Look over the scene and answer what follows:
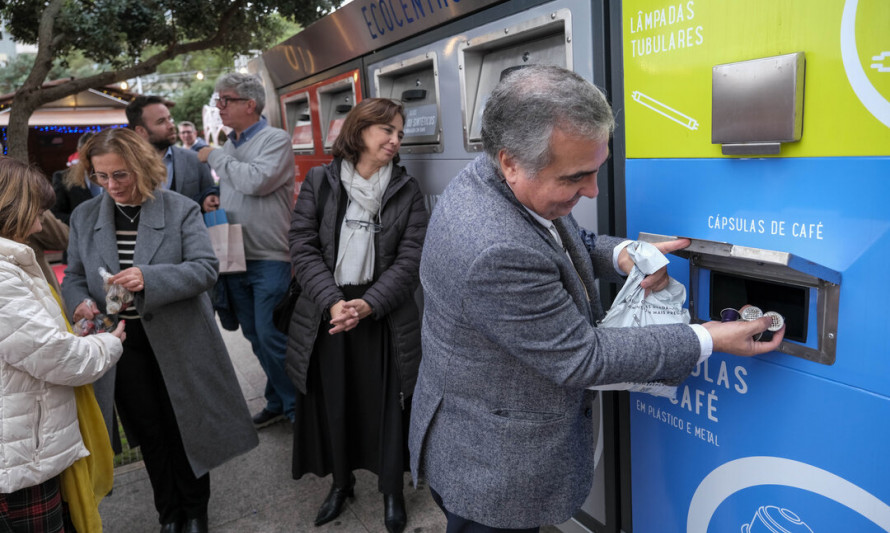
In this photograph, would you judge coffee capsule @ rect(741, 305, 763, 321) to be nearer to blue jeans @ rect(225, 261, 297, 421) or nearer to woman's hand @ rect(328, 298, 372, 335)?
woman's hand @ rect(328, 298, 372, 335)

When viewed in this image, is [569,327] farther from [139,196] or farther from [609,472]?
[139,196]


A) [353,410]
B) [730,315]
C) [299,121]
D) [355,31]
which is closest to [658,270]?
[730,315]

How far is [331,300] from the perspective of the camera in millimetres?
2539

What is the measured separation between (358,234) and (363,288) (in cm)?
23

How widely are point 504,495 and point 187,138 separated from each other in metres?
6.27

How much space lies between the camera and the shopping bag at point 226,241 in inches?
130

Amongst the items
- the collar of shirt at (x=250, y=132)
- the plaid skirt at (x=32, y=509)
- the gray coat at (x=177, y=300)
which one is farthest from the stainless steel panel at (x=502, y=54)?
the plaid skirt at (x=32, y=509)

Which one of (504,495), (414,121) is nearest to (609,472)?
(504,495)

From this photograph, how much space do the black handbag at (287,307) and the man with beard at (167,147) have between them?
0.90m

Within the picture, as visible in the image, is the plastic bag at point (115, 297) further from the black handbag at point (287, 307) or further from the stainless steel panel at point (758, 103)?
the stainless steel panel at point (758, 103)

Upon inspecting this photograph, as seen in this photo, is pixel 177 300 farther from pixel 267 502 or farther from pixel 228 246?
pixel 267 502

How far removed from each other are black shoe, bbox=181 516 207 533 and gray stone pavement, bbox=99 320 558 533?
13 cm

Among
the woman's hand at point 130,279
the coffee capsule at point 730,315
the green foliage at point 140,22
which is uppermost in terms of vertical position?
the green foliage at point 140,22

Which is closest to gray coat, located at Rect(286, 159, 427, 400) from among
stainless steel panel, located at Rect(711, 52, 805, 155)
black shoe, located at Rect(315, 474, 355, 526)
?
black shoe, located at Rect(315, 474, 355, 526)
